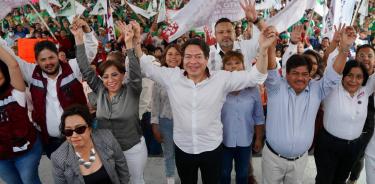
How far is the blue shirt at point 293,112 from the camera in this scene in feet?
8.16

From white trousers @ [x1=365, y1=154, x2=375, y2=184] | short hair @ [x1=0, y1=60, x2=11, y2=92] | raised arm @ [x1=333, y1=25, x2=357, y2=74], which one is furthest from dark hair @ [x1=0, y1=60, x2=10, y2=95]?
white trousers @ [x1=365, y1=154, x2=375, y2=184]

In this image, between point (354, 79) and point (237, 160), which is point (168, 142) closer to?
point (237, 160)

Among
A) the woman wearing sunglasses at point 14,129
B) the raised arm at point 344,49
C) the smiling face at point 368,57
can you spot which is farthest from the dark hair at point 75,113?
the smiling face at point 368,57

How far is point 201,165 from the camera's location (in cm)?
254

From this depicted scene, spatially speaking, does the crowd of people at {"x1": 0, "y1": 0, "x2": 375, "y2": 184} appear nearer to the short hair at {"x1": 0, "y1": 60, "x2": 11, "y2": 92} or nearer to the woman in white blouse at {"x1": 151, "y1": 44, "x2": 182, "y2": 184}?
the short hair at {"x1": 0, "y1": 60, "x2": 11, "y2": 92}

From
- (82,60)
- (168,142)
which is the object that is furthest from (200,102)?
(168,142)

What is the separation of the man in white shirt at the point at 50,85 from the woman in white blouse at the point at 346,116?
2.22m

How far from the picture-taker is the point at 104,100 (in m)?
2.54

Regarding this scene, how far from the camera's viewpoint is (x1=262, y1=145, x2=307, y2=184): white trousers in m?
2.57

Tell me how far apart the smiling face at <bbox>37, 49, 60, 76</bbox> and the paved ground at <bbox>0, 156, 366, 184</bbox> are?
171 cm

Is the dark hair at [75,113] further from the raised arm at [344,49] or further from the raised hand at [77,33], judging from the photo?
the raised arm at [344,49]

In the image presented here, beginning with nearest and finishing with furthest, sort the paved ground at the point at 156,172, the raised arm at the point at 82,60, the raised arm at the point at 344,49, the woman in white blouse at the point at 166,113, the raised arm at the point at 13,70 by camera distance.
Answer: the raised arm at the point at 344,49
the raised arm at the point at 13,70
the raised arm at the point at 82,60
the woman in white blouse at the point at 166,113
the paved ground at the point at 156,172

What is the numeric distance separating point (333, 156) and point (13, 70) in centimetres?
283

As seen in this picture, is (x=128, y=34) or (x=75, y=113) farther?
(x=128, y=34)
